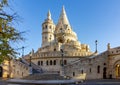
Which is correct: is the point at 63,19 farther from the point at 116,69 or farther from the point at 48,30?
the point at 116,69

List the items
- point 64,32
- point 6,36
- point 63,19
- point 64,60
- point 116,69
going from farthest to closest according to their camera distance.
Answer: point 63,19, point 64,32, point 64,60, point 116,69, point 6,36

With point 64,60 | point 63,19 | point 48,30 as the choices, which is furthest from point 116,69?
point 48,30

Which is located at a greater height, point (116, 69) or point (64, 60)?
point (64, 60)

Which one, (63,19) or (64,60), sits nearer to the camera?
(64,60)

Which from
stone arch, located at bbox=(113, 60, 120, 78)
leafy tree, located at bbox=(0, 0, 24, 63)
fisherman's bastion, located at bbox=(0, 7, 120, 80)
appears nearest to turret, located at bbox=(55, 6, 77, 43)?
fisherman's bastion, located at bbox=(0, 7, 120, 80)

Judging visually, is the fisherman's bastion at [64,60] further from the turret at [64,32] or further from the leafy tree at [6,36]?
the leafy tree at [6,36]

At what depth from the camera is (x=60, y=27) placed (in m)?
71.6

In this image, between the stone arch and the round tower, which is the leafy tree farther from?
the round tower

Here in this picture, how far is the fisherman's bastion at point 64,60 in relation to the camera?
4378 cm

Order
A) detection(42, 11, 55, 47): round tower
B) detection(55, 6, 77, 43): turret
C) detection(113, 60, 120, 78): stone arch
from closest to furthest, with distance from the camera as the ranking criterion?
detection(113, 60, 120, 78): stone arch
detection(55, 6, 77, 43): turret
detection(42, 11, 55, 47): round tower

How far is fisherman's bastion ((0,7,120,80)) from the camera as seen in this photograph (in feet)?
144

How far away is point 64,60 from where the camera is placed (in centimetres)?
5694

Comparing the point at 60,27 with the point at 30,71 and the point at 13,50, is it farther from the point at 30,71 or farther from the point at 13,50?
the point at 13,50

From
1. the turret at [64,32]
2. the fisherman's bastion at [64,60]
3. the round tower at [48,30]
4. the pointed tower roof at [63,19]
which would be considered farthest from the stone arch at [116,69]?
the round tower at [48,30]
